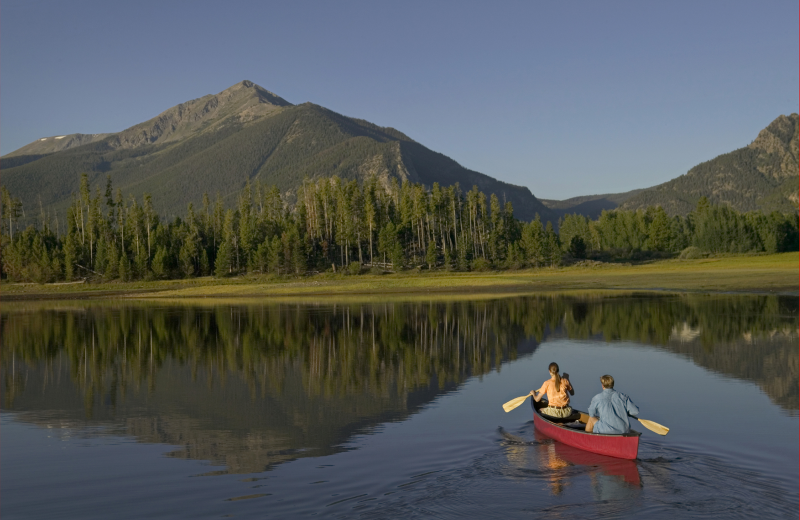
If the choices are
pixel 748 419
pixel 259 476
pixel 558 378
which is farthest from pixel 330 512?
pixel 748 419

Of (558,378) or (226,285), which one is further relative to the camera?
(226,285)

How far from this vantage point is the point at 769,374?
25.1 meters

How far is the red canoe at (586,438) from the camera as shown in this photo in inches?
605

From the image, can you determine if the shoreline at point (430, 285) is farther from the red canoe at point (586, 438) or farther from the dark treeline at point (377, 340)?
the red canoe at point (586, 438)

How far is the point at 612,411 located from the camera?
1606 cm

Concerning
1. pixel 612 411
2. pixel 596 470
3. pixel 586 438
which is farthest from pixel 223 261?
pixel 596 470

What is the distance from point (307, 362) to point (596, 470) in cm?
1816

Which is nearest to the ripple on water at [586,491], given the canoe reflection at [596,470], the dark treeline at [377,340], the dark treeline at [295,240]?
the canoe reflection at [596,470]

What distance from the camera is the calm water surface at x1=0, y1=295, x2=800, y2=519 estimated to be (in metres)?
13.4

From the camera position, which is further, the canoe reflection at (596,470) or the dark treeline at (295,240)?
the dark treeline at (295,240)

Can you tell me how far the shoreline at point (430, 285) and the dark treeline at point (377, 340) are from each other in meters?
19.1

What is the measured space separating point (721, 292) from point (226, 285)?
74492 millimetres

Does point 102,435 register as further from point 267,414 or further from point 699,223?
point 699,223

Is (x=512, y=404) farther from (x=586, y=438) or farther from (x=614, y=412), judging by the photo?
(x=614, y=412)
